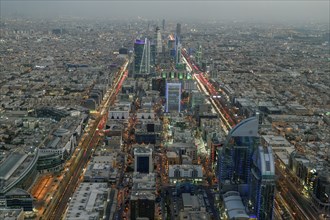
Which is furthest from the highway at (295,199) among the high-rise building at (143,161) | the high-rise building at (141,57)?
the high-rise building at (141,57)

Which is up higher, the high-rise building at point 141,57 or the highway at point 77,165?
the high-rise building at point 141,57

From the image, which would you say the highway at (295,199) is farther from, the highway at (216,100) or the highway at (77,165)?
the highway at (77,165)

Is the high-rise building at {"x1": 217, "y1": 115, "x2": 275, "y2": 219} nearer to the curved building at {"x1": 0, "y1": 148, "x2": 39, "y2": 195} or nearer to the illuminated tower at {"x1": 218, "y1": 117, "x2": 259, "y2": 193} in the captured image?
the illuminated tower at {"x1": 218, "y1": 117, "x2": 259, "y2": 193}

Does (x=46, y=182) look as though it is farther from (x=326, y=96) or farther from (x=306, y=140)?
(x=326, y=96)

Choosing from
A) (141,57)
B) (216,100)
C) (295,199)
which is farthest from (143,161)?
(141,57)

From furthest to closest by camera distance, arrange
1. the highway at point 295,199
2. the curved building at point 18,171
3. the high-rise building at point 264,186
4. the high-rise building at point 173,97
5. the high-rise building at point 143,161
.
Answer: the high-rise building at point 173,97 → the high-rise building at point 143,161 → the curved building at point 18,171 → the highway at point 295,199 → the high-rise building at point 264,186

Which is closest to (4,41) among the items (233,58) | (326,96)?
(233,58)

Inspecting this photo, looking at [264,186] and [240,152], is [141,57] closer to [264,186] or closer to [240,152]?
[240,152]
